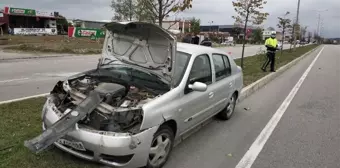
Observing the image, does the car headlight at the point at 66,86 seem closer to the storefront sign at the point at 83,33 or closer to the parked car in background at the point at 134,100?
the parked car in background at the point at 134,100

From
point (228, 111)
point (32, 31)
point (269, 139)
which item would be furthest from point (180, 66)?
point (32, 31)

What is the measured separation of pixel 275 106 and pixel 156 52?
4.72m

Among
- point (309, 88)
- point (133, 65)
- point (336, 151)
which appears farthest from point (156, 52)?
point (309, 88)

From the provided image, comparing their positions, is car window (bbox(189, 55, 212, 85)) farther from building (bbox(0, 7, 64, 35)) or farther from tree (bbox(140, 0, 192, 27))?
building (bbox(0, 7, 64, 35))

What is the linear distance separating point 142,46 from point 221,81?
1.75 m

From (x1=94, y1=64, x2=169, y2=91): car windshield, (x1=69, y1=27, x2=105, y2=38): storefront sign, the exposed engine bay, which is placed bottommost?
the exposed engine bay

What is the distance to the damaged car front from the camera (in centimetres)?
349

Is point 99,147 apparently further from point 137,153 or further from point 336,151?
point 336,151

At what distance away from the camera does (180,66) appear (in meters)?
4.76

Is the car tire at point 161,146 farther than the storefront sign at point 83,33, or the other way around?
the storefront sign at point 83,33


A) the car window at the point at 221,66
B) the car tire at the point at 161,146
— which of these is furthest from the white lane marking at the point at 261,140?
the car window at the point at 221,66

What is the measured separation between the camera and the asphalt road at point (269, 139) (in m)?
4.54

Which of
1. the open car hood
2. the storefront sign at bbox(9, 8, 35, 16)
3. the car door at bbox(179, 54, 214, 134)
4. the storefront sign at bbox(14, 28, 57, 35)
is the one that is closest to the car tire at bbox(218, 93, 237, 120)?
the car door at bbox(179, 54, 214, 134)

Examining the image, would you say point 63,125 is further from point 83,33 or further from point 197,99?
point 83,33
